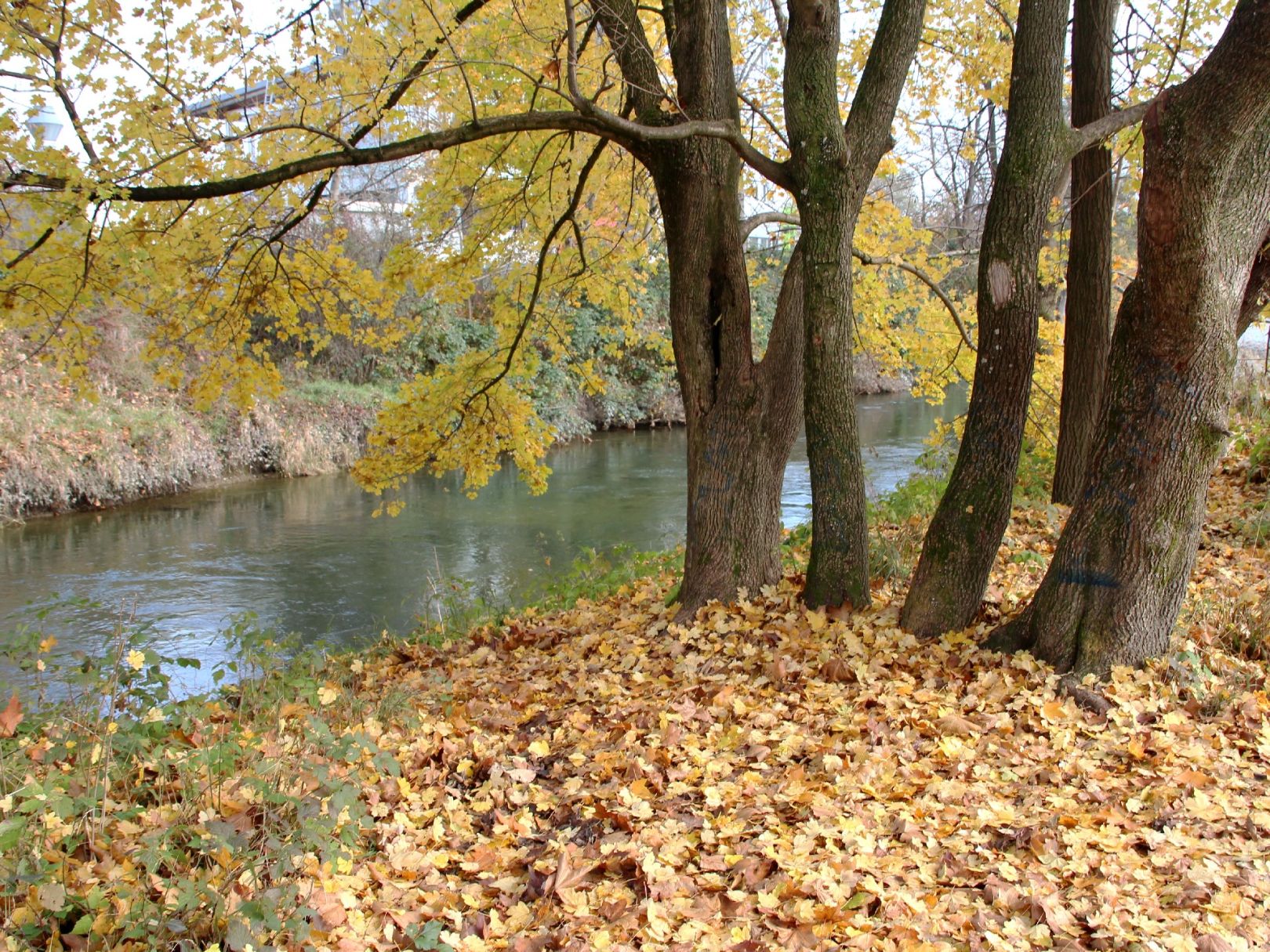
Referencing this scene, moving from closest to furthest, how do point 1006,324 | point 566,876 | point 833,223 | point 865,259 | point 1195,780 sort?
point 566,876 < point 1195,780 < point 1006,324 < point 833,223 < point 865,259

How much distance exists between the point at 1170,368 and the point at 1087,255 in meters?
4.21

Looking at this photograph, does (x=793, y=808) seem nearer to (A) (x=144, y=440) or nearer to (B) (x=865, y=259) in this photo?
(B) (x=865, y=259)

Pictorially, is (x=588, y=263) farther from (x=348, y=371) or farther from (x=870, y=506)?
(x=348, y=371)

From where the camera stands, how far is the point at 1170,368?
3867 mm

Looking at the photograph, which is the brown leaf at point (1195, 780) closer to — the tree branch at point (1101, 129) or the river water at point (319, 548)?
the tree branch at point (1101, 129)

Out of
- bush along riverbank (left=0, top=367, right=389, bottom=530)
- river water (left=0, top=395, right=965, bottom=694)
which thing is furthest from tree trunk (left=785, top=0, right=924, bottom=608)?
bush along riverbank (left=0, top=367, right=389, bottom=530)

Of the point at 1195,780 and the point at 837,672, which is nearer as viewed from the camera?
the point at 1195,780

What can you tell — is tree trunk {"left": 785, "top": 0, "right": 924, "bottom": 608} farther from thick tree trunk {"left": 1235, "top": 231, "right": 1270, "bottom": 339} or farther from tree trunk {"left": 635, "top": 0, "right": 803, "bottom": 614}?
thick tree trunk {"left": 1235, "top": 231, "right": 1270, "bottom": 339}

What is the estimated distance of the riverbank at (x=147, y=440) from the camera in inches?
516

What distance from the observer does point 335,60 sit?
621 cm

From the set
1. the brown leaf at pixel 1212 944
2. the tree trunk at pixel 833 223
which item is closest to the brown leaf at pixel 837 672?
the tree trunk at pixel 833 223

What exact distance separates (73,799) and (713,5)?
5.32 metres

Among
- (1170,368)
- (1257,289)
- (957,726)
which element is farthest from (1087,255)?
(957,726)

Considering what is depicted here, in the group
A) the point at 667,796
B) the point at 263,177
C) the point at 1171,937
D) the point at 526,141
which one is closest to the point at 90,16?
the point at 263,177
